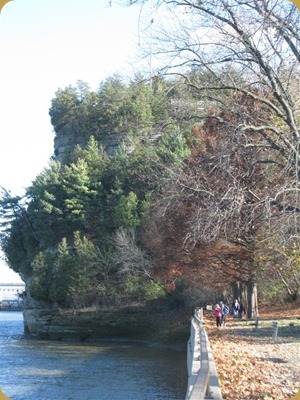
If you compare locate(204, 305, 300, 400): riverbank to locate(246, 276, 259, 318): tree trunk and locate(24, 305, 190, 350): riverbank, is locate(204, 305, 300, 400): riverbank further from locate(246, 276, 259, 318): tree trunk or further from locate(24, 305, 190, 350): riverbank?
locate(24, 305, 190, 350): riverbank

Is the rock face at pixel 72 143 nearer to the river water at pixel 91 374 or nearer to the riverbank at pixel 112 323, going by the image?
the riverbank at pixel 112 323

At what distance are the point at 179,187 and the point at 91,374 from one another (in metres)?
13.1

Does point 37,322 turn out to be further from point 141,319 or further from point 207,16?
point 207,16

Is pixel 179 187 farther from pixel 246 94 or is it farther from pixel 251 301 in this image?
pixel 251 301

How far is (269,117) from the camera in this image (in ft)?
68.7

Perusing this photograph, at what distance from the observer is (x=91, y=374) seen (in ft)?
95.3

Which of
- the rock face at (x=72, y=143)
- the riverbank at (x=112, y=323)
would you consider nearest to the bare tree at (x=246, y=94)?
the riverbank at (x=112, y=323)

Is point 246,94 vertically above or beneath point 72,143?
beneath

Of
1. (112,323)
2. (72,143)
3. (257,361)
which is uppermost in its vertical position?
(72,143)

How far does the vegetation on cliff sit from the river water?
6.21m

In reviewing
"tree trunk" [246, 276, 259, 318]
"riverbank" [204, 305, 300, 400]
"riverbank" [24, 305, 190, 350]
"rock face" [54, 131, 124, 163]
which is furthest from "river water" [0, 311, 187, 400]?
"rock face" [54, 131, 124, 163]

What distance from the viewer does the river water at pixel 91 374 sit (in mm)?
23806

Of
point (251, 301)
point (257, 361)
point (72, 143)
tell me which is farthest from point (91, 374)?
point (72, 143)

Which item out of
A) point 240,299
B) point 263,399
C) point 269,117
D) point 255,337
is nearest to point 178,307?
point 240,299
